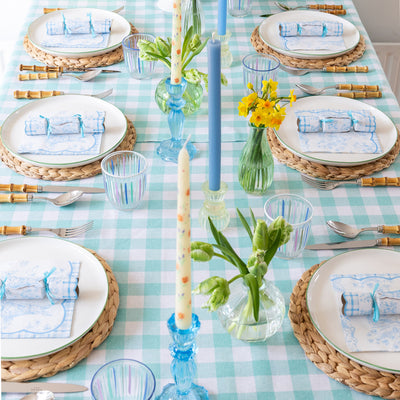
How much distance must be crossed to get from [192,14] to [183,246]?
1.16 m

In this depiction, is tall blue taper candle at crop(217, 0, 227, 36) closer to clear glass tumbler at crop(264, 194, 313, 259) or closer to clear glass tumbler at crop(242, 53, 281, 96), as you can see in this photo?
clear glass tumbler at crop(242, 53, 281, 96)

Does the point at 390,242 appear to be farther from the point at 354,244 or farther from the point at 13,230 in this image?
the point at 13,230

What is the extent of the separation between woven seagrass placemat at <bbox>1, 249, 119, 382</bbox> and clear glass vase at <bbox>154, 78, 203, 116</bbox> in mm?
599

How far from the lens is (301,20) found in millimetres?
1836

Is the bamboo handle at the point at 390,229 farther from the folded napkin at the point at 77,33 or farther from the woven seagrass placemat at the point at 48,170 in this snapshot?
the folded napkin at the point at 77,33

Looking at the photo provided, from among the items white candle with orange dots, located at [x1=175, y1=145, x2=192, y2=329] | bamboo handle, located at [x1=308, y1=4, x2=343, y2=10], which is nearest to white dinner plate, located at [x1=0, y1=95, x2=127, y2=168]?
white candle with orange dots, located at [x1=175, y1=145, x2=192, y2=329]

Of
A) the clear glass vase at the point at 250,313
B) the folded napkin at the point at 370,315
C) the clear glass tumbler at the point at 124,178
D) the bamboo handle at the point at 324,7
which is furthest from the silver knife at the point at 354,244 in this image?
the bamboo handle at the point at 324,7

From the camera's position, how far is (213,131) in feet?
3.39

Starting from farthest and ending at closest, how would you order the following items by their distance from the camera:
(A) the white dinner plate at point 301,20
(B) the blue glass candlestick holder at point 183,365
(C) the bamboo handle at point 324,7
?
(C) the bamboo handle at point 324,7
(A) the white dinner plate at point 301,20
(B) the blue glass candlestick holder at point 183,365

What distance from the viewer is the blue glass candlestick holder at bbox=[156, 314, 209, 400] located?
769mm

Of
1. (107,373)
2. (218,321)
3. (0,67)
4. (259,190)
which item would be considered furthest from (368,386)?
(0,67)

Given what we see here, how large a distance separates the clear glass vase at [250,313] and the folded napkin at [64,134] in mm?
524

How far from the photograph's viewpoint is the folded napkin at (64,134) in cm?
132

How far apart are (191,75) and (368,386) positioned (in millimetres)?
770
